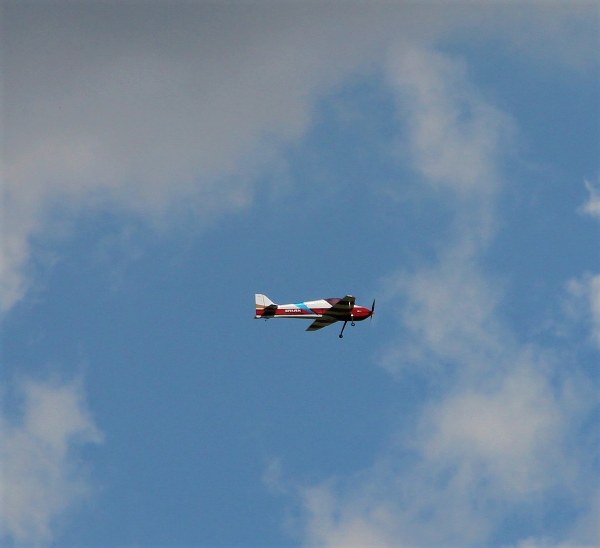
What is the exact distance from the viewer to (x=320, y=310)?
193250mm

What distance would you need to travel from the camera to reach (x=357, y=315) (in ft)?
634

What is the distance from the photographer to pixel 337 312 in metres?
193

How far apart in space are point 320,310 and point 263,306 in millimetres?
7328

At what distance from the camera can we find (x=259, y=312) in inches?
7525

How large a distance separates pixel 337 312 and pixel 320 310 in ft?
7.27

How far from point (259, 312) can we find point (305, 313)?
20.4 ft

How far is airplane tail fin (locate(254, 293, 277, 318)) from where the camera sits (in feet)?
627

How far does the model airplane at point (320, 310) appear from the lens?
191875 mm

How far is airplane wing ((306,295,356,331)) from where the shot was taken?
628 ft

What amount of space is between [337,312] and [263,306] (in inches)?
367

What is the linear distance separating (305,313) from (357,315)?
652 centimetres

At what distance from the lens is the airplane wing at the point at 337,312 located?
7534 inches

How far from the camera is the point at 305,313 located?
7623 inches
